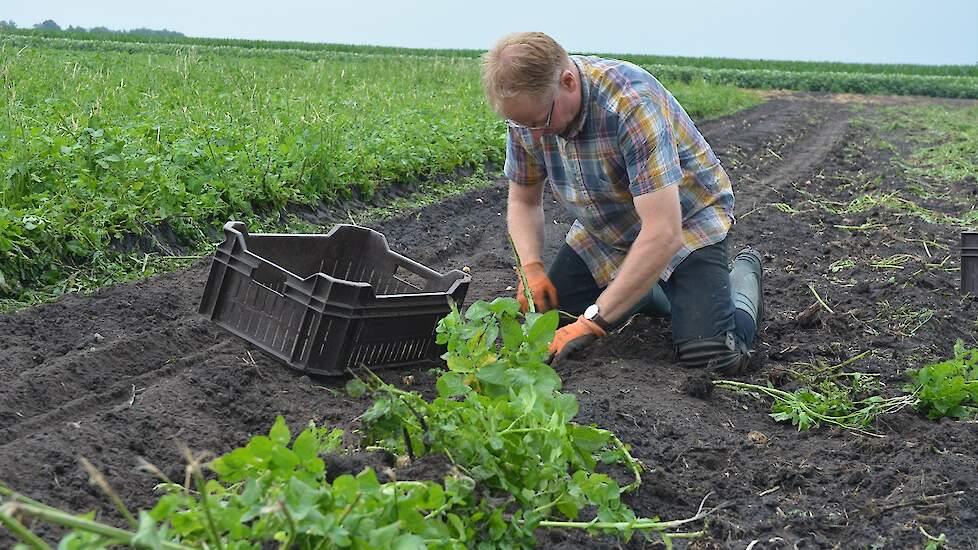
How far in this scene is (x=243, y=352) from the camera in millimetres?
4043

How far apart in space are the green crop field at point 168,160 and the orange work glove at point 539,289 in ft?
6.75

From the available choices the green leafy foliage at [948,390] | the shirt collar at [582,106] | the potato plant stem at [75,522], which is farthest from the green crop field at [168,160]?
the green leafy foliage at [948,390]

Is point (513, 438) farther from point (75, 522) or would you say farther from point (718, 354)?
point (718, 354)

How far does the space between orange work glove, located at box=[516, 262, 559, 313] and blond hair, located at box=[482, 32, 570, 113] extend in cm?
96

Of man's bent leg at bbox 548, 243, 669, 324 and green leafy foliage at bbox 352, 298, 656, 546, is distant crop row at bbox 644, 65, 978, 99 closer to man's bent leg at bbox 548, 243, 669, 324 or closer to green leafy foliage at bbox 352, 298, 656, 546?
man's bent leg at bbox 548, 243, 669, 324

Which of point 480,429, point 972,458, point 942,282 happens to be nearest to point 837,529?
point 972,458

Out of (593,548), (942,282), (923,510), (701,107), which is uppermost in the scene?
(701,107)

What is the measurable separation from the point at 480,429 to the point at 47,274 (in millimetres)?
3302

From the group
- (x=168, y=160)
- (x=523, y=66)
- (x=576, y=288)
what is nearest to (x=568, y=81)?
(x=523, y=66)

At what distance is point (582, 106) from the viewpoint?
4027 millimetres

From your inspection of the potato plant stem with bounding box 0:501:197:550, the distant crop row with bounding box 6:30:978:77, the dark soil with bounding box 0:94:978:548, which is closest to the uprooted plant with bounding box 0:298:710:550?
the potato plant stem with bounding box 0:501:197:550

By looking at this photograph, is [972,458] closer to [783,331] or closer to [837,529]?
[837,529]

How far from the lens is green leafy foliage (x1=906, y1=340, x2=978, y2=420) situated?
3.72 metres

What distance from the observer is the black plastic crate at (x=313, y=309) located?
12.0ft
